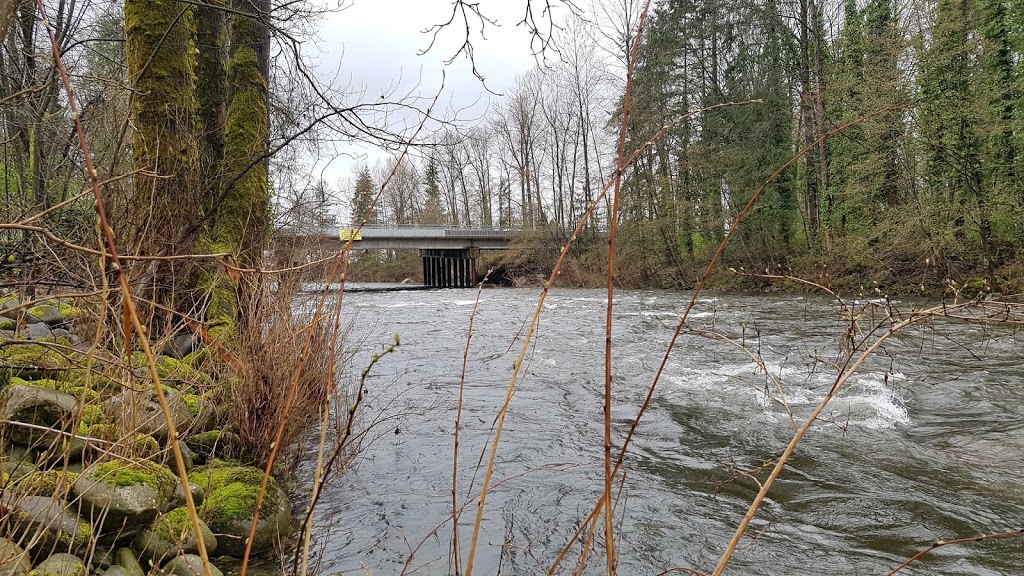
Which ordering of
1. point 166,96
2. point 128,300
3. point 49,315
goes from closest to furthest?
point 128,300 → point 49,315 → point 166,96

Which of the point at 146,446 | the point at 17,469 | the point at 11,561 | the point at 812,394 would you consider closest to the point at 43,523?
the point at 11,561

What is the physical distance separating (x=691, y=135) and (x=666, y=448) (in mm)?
21498

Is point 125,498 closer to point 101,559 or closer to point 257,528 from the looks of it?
point 101,559

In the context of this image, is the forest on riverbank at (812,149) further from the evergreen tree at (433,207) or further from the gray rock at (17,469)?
the evergreen tree at (433,207)

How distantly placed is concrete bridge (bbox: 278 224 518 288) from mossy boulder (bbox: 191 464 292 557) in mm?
31386

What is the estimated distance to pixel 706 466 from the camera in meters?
5.11

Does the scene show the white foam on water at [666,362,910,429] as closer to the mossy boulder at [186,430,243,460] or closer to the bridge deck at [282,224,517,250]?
the mossy boulder at [186,430,243,460]

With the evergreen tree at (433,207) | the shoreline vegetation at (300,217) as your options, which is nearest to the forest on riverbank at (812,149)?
the shoreline vegetation at (300,217)

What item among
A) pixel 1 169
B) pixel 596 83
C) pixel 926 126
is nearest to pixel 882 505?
pixel 1 169

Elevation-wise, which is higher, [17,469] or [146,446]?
[17,469]

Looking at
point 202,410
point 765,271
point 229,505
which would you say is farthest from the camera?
point 765,271

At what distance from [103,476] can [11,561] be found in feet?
1.67

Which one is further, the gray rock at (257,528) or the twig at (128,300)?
the gray rock at (257,528)

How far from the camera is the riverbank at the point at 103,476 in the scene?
7.20 ft
